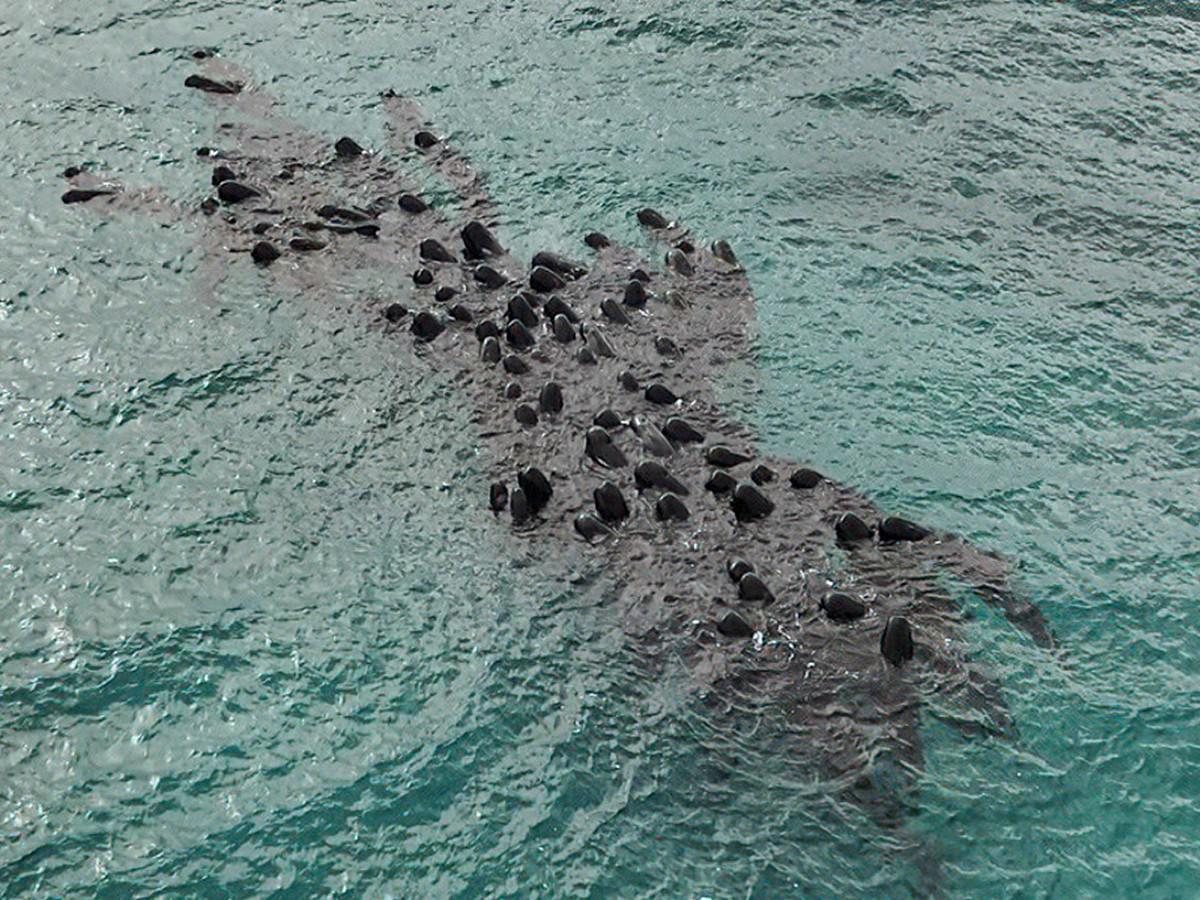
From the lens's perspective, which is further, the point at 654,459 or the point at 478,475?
the point at 478,475

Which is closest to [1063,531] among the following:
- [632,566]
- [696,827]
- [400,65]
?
[632,566]

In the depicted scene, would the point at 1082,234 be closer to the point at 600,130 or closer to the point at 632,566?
the point at 600,130

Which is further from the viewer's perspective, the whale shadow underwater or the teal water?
the whale shadow underwater

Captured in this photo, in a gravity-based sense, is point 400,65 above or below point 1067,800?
above
